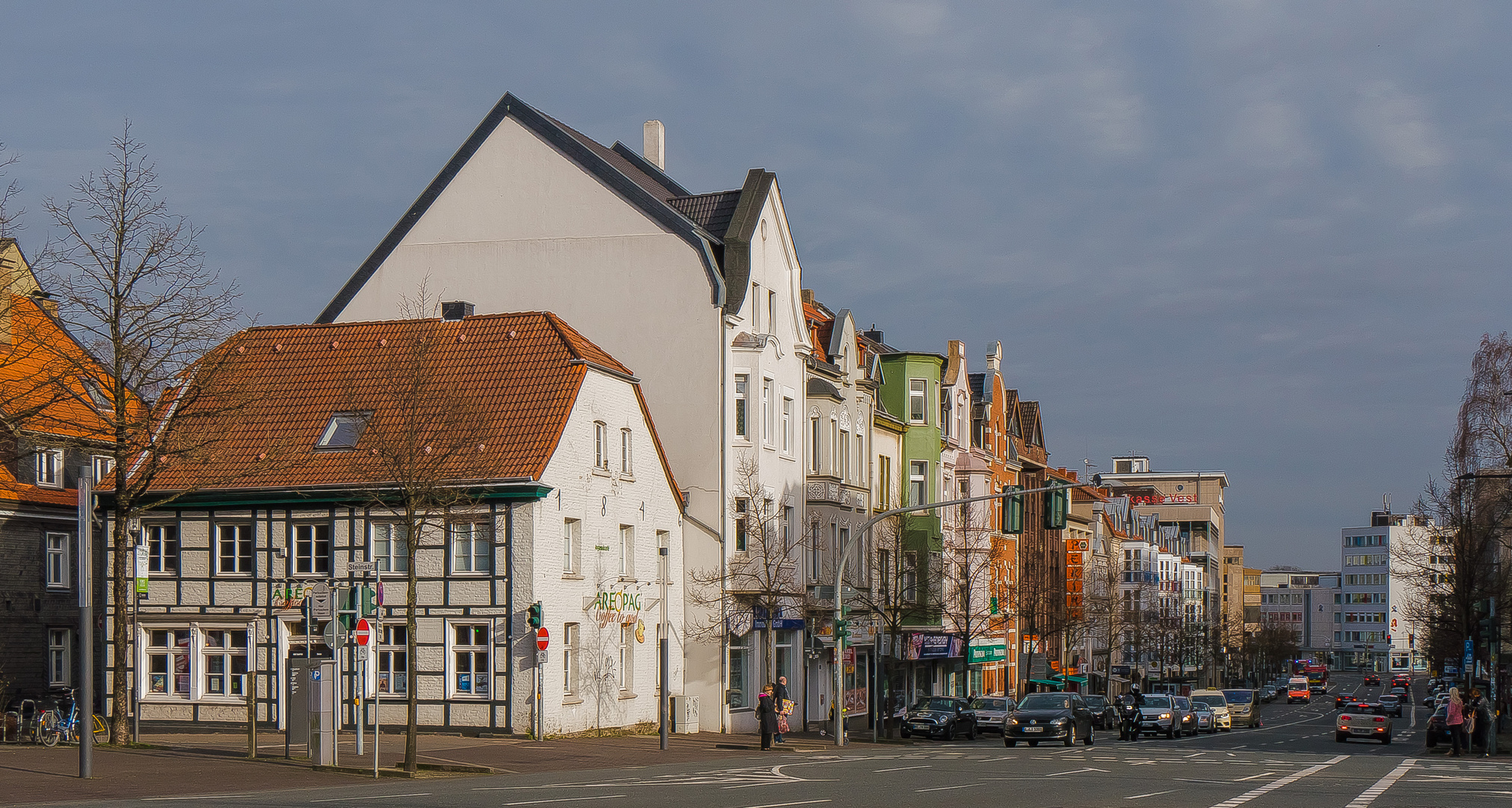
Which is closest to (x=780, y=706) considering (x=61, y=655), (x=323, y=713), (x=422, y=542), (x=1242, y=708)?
(x=422, y=542)

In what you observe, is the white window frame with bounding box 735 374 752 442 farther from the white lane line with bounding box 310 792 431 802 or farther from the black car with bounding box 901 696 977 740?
the white lane line with bounding box 310 792 431 802

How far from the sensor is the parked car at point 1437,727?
4153cm

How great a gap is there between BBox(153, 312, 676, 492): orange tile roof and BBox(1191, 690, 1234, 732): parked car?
112 feet

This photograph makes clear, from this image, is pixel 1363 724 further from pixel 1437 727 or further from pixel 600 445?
pixel 600 445

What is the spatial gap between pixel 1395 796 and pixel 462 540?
21.2 m

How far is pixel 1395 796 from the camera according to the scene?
74.3 feet

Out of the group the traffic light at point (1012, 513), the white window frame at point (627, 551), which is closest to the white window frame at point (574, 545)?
the white window frame at point (627, 551)

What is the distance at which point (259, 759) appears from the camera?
2794cm

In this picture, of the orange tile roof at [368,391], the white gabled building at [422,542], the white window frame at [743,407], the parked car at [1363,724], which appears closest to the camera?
the white gabled building at [422,542]

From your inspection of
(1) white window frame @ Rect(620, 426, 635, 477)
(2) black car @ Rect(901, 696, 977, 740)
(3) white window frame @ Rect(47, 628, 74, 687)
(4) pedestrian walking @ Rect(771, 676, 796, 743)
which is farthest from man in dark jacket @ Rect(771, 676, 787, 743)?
(3) white window frame @ Rect(47, 628, 74, 687)

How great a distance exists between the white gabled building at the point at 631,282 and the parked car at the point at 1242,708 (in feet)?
110

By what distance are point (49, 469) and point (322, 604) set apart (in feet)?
71.6

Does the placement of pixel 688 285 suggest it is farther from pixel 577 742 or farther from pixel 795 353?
pixel 577 742

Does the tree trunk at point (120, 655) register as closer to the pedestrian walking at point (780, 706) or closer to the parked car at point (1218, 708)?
the pedestrian walking at point (780, 706)
